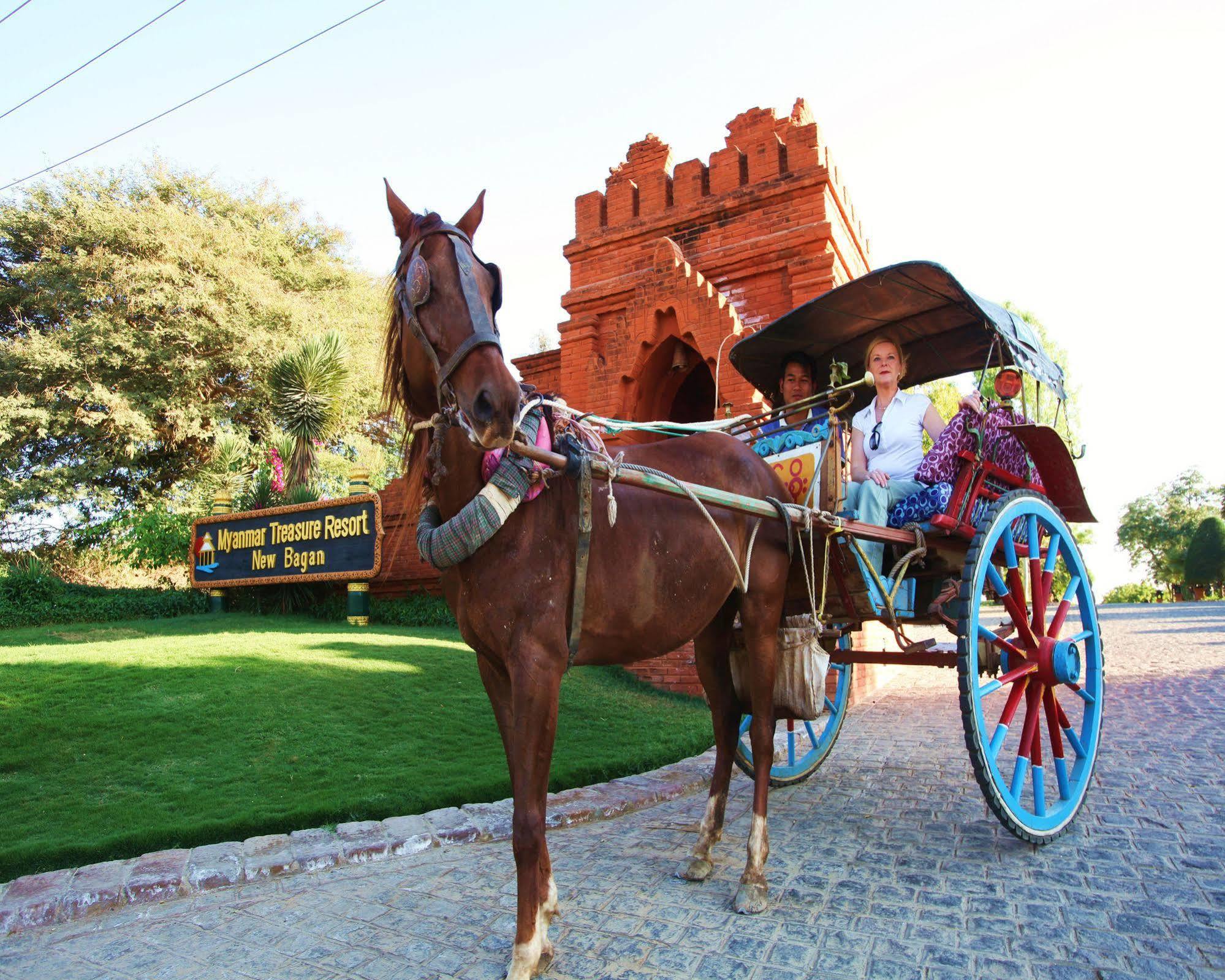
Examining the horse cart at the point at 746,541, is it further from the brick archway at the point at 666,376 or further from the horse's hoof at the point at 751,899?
the brick archway at the point at 666,376

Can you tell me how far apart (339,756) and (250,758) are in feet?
1.83

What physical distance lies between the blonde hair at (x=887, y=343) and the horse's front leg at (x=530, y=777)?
9.80 feet

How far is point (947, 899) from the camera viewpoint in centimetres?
305

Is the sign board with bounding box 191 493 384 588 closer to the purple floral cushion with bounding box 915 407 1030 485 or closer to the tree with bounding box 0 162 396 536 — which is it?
the purple floral cushion with bounding box 915 407 1030 485

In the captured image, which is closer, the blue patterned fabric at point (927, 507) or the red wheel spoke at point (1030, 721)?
the red wheel spoke at point (1030, 721)

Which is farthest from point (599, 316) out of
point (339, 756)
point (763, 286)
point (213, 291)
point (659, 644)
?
point (213, 291)

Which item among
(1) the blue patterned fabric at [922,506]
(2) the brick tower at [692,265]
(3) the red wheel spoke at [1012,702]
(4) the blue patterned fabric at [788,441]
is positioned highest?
(2) the brick tower at [692,265]

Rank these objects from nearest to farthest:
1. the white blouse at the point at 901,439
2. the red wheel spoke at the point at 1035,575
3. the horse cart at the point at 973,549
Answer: the horse cart at the point at 973,549, the red wheel spoke at the point at 1035,575, the white blouse at the point at 901,439

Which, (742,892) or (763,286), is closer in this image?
(742,892)

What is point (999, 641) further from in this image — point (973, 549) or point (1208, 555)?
point (1208, 555)

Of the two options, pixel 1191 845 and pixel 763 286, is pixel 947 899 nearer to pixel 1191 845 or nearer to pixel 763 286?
pixel 1191 845

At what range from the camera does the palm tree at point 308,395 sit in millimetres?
13867

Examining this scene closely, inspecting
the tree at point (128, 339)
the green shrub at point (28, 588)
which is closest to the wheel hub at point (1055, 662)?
the green shrub at point (28, 588)

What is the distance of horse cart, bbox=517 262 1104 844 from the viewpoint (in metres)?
3.53
